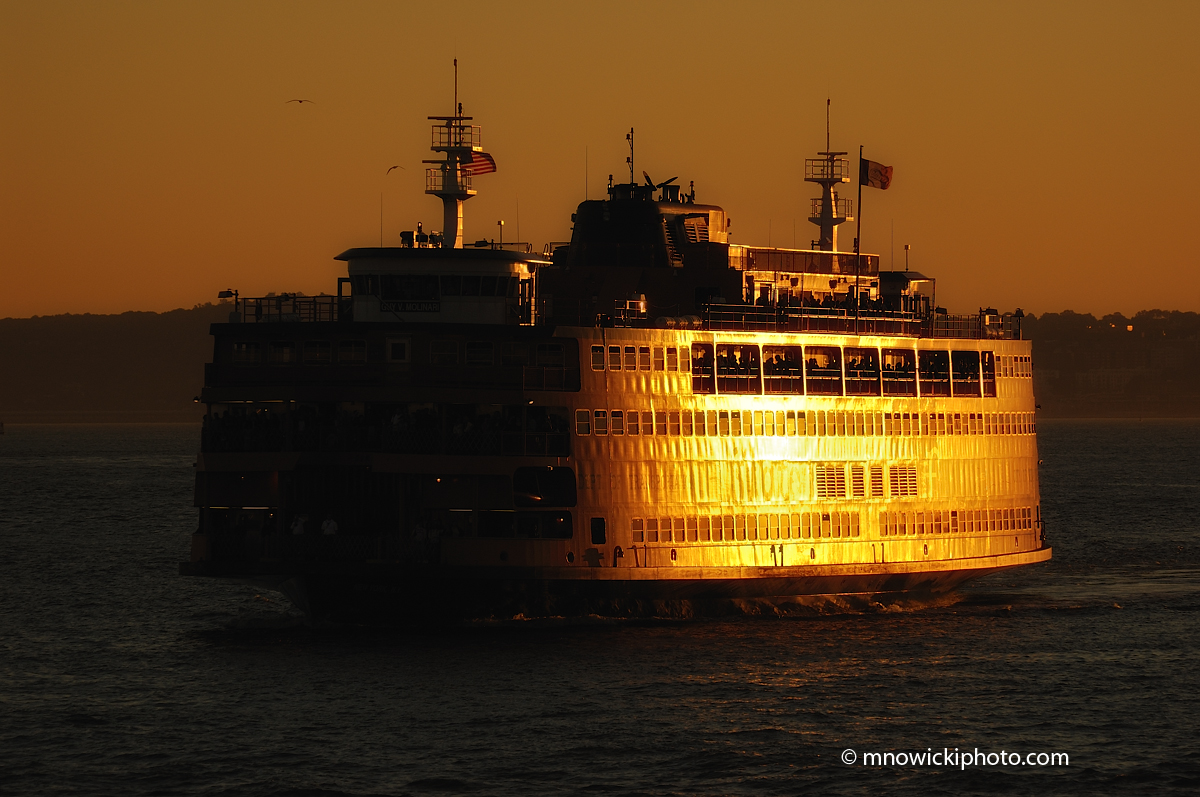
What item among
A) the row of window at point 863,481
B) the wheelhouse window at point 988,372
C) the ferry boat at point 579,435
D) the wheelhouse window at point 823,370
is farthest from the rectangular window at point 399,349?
the wheelhouse window at point 988,372

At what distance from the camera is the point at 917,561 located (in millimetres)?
56562

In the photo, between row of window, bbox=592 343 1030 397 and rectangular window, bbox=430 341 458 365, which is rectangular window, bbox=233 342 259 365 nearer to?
rectangular window, bbox=430 341 458 365

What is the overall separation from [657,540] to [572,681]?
8010 mm

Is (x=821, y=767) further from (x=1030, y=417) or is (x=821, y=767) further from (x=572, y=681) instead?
(x=1030, y=417)

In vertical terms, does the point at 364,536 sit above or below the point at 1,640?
above

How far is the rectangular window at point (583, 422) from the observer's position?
4831cm

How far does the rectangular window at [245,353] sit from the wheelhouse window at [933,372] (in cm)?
2231

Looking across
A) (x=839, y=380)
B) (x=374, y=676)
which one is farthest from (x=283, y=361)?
(x=839, y=380)

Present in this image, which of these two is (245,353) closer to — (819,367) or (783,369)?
(783,369)

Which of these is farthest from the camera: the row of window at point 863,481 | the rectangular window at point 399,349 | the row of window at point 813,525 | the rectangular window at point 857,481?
the rectangular window at point 857,481

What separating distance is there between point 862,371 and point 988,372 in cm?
674

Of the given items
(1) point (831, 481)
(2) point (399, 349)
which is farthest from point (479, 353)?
(1) point (831, 481)

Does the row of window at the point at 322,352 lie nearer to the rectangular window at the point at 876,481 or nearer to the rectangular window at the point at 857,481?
the rectangular window at the point at 857,481

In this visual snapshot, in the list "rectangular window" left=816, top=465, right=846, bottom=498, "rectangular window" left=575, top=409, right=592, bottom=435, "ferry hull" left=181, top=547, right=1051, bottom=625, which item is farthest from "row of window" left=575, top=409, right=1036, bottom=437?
"ferry hull" left=181, top=547, right=1051, bottom=625
